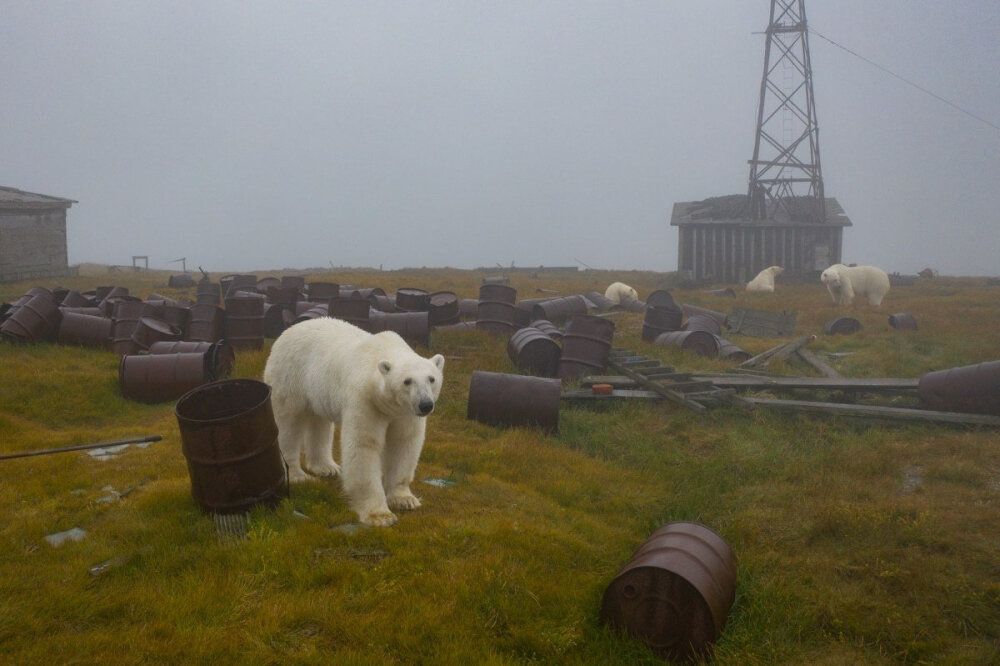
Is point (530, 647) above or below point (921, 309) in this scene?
below

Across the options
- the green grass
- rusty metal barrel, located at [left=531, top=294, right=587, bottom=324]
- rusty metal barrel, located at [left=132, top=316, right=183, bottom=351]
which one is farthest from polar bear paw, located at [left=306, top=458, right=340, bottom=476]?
rusty metal barrel, located at [left=531, top=294, right=587, bottom=324]

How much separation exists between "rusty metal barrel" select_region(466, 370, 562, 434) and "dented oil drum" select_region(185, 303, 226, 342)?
6277 mm

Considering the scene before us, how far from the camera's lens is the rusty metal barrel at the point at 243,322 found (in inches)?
565

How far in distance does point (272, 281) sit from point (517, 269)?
20823mm

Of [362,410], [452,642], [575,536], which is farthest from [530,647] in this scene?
[362,410]

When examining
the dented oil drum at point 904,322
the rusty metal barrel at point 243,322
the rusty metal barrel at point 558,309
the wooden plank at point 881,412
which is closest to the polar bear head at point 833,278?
the dented oil drum at point 904,322

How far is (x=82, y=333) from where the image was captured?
578 inches

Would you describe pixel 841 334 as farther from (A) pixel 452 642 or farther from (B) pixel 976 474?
(A) pixel 452 642

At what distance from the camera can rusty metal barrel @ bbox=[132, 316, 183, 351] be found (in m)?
13.7

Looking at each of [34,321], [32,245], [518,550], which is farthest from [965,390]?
[32,245]

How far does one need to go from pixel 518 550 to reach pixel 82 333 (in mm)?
12327

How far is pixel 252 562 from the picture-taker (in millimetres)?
5465

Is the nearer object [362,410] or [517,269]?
[362,410]

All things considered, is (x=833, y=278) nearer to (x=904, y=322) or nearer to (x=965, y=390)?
(x=904, y=322)
